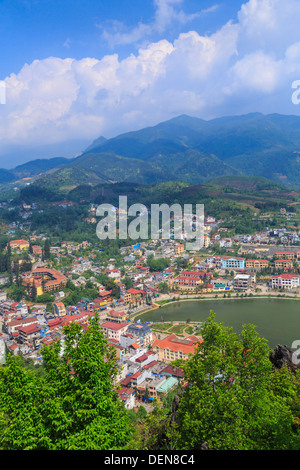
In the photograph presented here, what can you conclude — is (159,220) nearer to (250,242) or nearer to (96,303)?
(250,242)

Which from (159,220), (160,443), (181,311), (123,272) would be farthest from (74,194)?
(160,443)

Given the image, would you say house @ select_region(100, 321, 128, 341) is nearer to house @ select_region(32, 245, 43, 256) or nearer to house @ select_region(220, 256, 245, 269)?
house @ select_region(220, 256, 245, 269)

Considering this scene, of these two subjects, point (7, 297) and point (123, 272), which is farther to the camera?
point (123, 272)

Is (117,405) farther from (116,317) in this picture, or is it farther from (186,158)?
(186,158)

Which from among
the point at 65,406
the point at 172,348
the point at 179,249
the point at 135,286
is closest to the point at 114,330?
the point at 172,348

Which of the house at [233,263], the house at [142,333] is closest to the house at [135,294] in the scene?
the house at [142,333]

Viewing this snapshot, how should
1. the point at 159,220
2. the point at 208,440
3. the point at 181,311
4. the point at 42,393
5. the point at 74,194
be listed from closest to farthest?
the point at 42,393 → the point at 208,440 → the point at 181,311 → the point at 159,220 → the point at 74,194

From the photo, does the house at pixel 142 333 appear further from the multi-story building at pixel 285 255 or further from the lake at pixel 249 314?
the multi-story building at pixel 285 255
